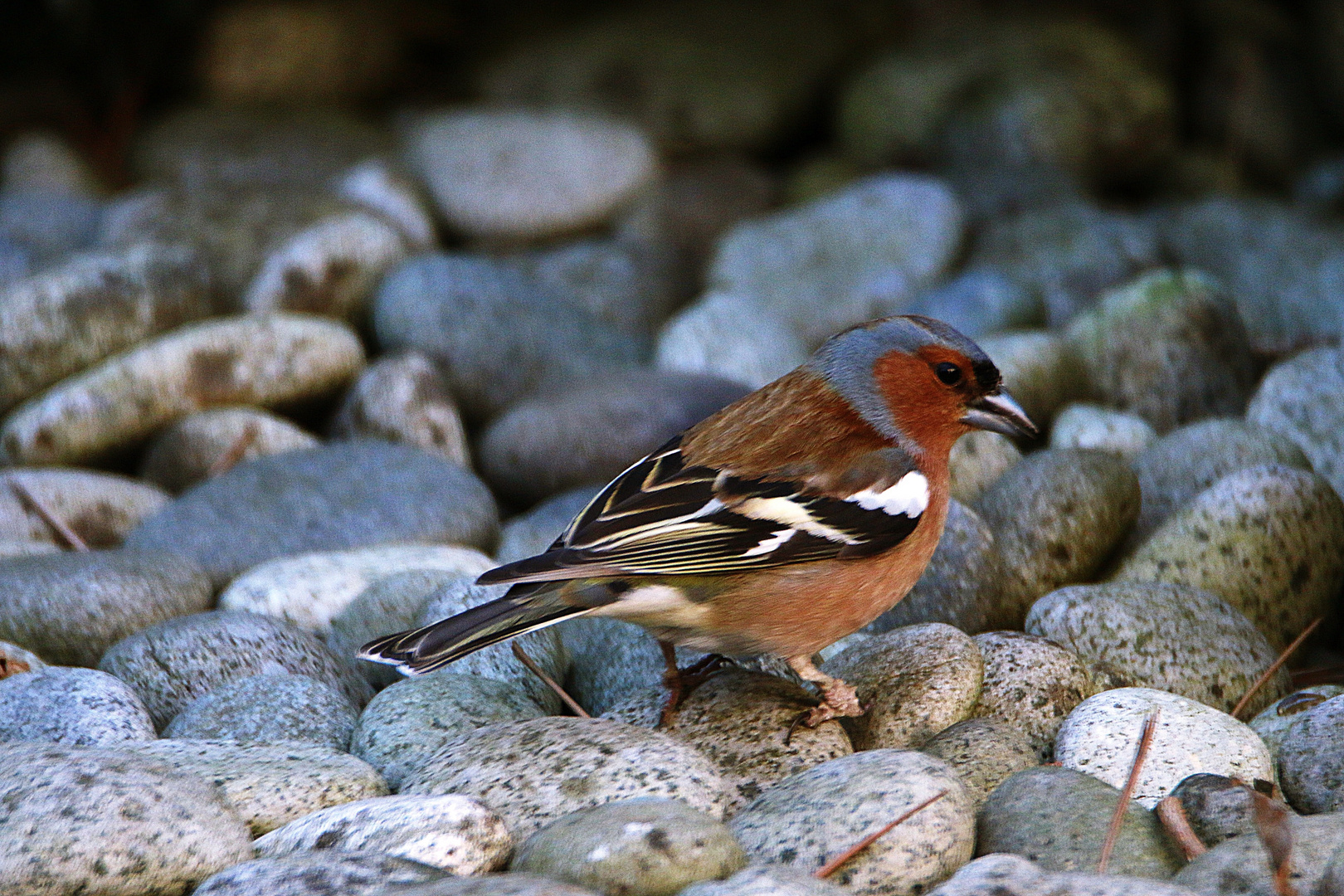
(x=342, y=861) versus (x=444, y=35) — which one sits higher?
(x=444, y=35)

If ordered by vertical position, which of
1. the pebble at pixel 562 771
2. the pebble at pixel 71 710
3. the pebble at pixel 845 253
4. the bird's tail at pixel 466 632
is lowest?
the pebble at pixel 562 771

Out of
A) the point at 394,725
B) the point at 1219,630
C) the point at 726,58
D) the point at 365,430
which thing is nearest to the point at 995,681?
the point at 1219,630

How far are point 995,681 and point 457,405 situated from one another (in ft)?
12.6

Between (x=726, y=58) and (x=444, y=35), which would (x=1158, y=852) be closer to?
(x=726, y=58)

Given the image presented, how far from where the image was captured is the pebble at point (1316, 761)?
3.34 m

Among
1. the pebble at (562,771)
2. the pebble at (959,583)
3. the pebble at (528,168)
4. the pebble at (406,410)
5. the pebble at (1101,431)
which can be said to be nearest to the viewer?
the pebble at (562,771)

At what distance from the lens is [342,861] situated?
287 centimetres

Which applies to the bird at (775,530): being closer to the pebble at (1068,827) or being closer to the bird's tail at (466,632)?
the bird's tail at (466,632)

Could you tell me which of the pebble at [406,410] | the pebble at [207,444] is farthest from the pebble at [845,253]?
the pebble at [207,444]

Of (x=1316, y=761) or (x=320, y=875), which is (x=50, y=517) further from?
(x=1316, y=761)

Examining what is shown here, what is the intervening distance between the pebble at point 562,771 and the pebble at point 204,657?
0.90 meters

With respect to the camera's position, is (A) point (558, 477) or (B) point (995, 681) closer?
(B) point (995, 681)

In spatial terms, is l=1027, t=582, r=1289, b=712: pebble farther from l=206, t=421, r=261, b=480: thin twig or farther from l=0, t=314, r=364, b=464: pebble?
l=0, t=314, r=364, b=464: pebble

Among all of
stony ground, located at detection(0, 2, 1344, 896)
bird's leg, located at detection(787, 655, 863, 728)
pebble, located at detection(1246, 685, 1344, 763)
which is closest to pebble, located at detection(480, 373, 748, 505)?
stony ground, located at detection(0, 2, 1344, 896)
